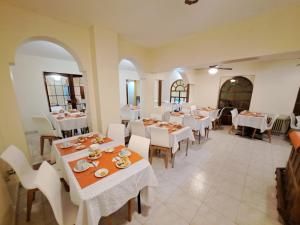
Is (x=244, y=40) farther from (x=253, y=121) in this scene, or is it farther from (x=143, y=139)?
(x=253, y=121)

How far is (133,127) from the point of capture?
9.50 feet

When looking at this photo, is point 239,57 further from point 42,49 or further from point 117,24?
point 42,49

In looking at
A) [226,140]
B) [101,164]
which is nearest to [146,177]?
[101,164]

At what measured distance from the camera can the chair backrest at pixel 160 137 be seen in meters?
2.38

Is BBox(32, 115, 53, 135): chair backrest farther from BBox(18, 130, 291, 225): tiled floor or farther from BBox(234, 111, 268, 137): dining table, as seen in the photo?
BBox(234, 111, 268, 137): dining table

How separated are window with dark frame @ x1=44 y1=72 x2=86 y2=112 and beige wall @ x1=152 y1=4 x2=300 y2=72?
4364mm

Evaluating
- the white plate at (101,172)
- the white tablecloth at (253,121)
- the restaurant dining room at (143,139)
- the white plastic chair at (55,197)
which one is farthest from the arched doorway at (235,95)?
the white plastic chair at (55,197)

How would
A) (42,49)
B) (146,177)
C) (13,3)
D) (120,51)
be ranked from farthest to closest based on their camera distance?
(42,49), (120,51), (13,3), (146,177)

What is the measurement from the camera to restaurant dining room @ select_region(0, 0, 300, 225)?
1.36 metres

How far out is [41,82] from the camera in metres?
4.55

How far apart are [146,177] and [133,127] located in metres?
1.56

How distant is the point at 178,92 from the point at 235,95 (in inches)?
120

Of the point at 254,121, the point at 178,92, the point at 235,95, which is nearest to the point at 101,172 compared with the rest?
the point at 254,121

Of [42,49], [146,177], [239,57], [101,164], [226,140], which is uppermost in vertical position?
[42,49]
